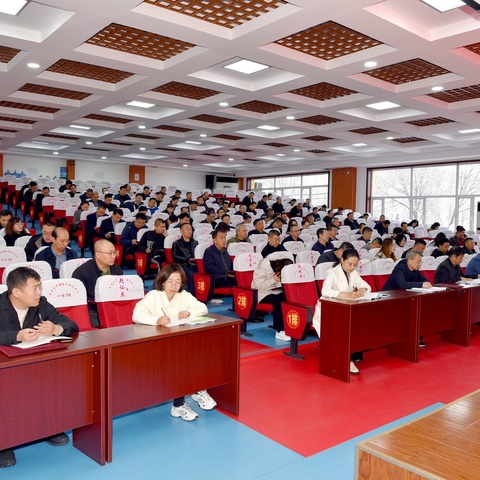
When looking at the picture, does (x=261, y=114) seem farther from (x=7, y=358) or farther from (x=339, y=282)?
(x=7, y=358)

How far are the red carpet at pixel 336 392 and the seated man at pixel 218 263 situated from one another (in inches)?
67.7

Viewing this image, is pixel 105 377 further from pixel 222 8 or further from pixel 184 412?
pixel 222 8

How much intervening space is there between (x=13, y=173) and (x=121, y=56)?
14.4 metres

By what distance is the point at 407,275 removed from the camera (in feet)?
18.7

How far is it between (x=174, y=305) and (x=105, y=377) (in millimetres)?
907

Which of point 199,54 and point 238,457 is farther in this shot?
point 199,54

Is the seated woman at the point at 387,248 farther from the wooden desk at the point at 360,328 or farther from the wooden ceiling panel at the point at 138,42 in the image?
the wooden ceiling panel at the point at 138,42

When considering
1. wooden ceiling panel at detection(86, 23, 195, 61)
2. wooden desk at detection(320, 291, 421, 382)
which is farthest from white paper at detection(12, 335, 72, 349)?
wooden ceiling panel at detection(86, 23, 195, 61)

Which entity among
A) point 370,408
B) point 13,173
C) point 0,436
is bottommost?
point 370,408

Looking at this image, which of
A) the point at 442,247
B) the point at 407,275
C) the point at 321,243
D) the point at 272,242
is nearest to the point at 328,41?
the point at 272,242

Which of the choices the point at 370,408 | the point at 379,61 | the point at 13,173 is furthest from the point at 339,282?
the point at 13,173

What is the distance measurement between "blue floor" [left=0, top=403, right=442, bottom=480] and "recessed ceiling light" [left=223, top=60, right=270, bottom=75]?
20.5 ft

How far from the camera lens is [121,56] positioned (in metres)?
7.34

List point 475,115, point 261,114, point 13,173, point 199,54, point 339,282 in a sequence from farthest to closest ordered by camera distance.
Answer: point 13,173
point 261,114
point 475,115
point 199,54
point 339,282
